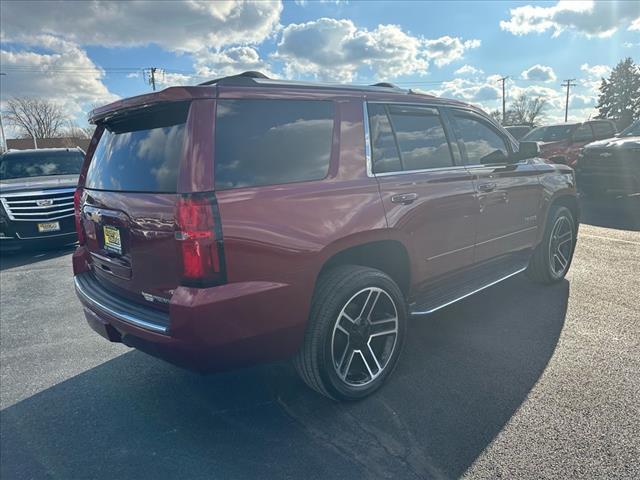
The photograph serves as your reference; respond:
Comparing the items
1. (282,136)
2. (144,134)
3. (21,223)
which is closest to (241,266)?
(282,136)

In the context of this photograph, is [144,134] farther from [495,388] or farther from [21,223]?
[21,223]

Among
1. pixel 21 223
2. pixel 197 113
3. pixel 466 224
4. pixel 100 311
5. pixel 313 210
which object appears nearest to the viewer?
pixel 197 113

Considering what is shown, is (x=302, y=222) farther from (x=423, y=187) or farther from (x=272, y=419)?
(x=272, y=419)

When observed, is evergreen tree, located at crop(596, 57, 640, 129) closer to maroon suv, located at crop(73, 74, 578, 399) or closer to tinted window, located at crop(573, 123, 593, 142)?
tinted window, located at crop(573, 123, 593, 142)

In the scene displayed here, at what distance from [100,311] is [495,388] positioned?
8.50 ft

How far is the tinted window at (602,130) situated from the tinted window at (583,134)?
143 mm

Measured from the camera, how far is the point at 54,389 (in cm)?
324

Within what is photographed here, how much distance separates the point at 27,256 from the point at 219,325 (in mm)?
7191

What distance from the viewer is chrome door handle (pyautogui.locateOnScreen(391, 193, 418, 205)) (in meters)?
2.98

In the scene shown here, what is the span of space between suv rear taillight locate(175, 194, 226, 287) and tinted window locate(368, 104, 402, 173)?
1236 millimetres

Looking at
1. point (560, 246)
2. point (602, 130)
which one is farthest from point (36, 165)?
point (602, 130)

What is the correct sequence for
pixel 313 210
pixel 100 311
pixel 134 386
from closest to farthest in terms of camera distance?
pixel 313 210 → pixel 100 311 → pixel 134 386

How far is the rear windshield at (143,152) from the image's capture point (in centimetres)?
233

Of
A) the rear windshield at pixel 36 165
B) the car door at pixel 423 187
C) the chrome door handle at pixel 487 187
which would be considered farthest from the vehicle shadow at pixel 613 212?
the rear windshield at pixel 36 165
